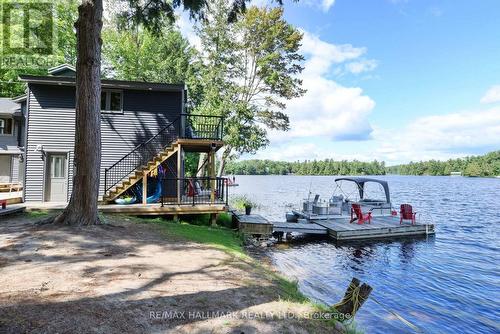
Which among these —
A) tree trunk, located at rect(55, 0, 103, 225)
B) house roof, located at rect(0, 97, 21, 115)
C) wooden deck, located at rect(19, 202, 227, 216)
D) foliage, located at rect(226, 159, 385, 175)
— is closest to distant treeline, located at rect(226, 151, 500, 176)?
foliage, located at rect(226, 159, 385, 175)

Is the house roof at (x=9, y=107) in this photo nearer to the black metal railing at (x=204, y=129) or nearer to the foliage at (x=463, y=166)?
the black metal railing at (x=204, y=129)

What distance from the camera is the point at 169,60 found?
32625 mm

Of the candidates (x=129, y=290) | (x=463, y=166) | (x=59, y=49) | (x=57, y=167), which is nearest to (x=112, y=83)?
(x=57, y=167)

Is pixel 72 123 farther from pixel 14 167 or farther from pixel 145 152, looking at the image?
pixel 14 167

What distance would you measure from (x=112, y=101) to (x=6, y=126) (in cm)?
1297

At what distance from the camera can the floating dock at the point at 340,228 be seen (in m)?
15.2

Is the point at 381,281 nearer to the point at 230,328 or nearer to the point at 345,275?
the point at 345,275

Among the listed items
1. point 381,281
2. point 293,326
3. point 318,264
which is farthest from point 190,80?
point 293,326

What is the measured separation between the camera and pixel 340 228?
17281 millimetres

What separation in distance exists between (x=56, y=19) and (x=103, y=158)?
19.1m

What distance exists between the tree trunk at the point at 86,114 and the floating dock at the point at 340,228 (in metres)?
7.40

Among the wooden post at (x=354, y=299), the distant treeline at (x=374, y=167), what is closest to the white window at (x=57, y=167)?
the wooden post at (x=354, y=299)

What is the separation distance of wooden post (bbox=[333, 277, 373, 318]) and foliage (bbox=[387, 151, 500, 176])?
6150 inches

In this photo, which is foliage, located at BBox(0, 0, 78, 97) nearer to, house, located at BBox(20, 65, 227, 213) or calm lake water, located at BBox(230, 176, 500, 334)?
house, located at BBox(20, 65, 227, 213)
